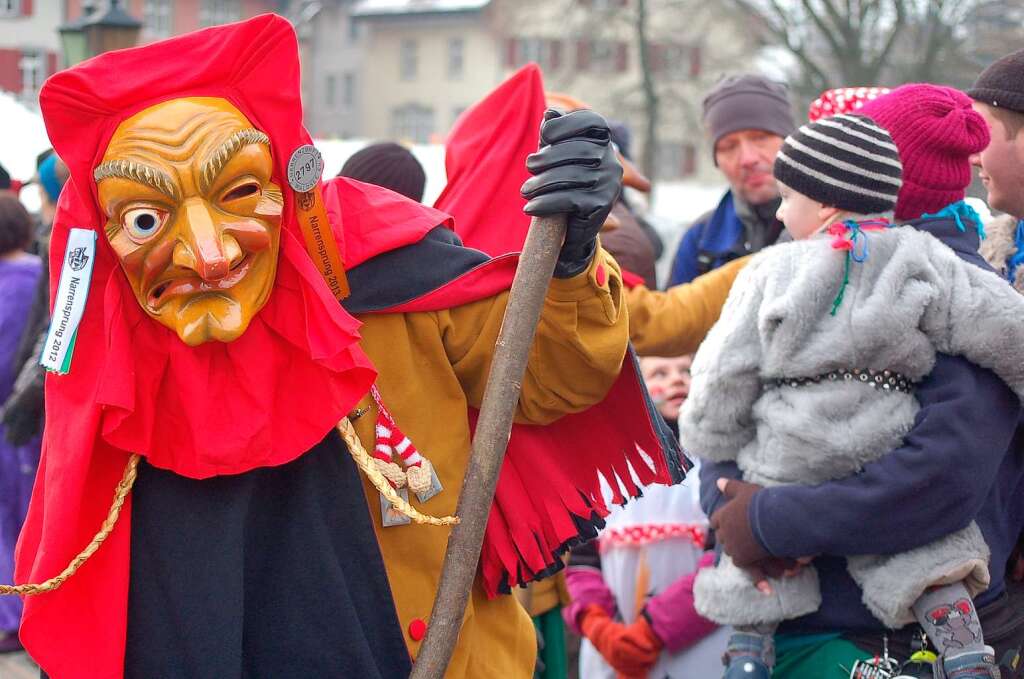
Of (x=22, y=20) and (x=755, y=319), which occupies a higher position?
(x=755, y=319)

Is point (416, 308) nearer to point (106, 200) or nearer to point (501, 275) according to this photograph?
point (501, 275)

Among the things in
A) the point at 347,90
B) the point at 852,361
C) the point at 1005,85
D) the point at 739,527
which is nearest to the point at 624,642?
the point at 739,527

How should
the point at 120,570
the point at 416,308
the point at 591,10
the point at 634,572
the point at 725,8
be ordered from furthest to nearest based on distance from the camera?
the point at 591,10, the point at 725,8, the point at 634,572, the point at 416,308, the point at 120,570

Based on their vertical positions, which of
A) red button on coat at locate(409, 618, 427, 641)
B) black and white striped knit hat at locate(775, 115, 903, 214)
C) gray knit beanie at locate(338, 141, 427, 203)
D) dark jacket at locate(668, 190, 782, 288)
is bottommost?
dark jacket at locate(668, 190, 782, 288)

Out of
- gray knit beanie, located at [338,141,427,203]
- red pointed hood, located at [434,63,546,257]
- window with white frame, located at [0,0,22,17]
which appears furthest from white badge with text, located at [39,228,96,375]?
window with white frame, located at [0,0,22,17]

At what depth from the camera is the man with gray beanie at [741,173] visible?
165 inches

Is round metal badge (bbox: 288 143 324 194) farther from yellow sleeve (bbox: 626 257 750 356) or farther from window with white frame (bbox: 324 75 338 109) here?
window with white frame (bbox: 324 75 338 109)

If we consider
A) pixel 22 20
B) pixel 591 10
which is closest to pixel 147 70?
pixel 591 10

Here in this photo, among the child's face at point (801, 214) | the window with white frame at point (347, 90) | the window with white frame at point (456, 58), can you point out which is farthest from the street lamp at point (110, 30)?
the window with white frame at point (347, 90)

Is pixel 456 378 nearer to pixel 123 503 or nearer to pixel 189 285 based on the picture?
pixel 189 285

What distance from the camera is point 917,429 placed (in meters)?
2.69

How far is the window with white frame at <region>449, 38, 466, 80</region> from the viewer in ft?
164

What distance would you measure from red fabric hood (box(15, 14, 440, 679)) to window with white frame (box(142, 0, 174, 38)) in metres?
47.0

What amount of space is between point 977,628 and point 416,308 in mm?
1298
